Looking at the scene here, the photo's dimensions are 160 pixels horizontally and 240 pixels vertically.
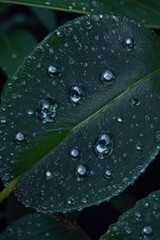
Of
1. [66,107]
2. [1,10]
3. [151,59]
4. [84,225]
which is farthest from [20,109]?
[1,10]

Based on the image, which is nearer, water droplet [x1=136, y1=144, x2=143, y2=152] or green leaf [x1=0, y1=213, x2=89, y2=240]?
water droplet [x1=136, y1=144, x2=143, y2=152]

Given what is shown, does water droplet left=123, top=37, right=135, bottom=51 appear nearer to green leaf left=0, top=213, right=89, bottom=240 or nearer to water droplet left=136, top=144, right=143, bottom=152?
water droplet left=136, top=144, right=143, bottom=152

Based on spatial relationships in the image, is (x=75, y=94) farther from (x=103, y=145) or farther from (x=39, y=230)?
(x=39, y=230)

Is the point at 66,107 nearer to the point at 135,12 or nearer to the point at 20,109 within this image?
the point at 20,109

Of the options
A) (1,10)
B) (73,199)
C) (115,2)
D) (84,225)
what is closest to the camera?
(73,199)

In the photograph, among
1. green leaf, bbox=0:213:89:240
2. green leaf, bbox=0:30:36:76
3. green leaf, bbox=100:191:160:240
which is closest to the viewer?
green leaf, bbox=100:191:160:240

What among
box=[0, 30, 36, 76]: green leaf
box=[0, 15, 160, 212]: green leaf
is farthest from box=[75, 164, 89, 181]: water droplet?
box=[0, 30, 36, 76]: green leaf

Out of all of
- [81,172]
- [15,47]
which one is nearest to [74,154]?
[81,172]
